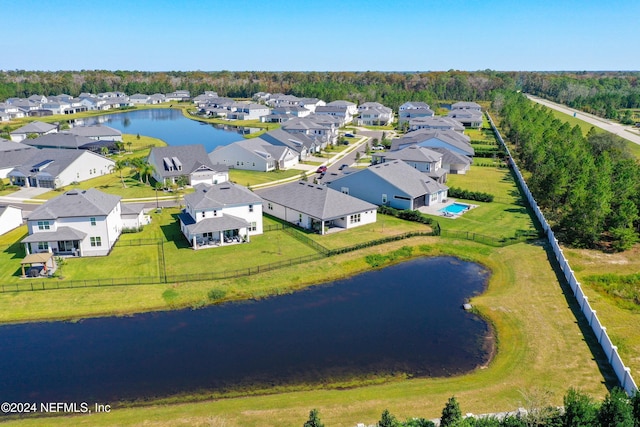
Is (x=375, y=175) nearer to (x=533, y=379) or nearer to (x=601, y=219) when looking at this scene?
(x=601, y=219)

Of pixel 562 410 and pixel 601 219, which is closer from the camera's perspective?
pixel 562 410

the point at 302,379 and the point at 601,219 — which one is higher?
the point at 601,219

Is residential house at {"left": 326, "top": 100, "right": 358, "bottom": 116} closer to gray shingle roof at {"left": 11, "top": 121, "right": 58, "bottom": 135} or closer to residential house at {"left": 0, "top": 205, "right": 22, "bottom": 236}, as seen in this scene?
gray shingle roof at {"left": 11, "top": 121, "right": 58, "bottom": 135}

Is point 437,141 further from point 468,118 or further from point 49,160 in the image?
point 49,160

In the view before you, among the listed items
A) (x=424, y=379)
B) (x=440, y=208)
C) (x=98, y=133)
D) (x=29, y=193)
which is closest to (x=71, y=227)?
(x=29, y=193)

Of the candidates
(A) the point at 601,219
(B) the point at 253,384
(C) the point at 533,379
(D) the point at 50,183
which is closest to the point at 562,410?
(C) the point at 533,379

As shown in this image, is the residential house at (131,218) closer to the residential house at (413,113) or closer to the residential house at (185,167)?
the residential house at (185,167)

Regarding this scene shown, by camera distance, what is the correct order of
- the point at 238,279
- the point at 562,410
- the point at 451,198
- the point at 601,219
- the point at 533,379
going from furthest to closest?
1. the point at 451,198
2. the point at 601,219
3. the point at 238,279
4. the point at 533,379
5. the point at 562,410
